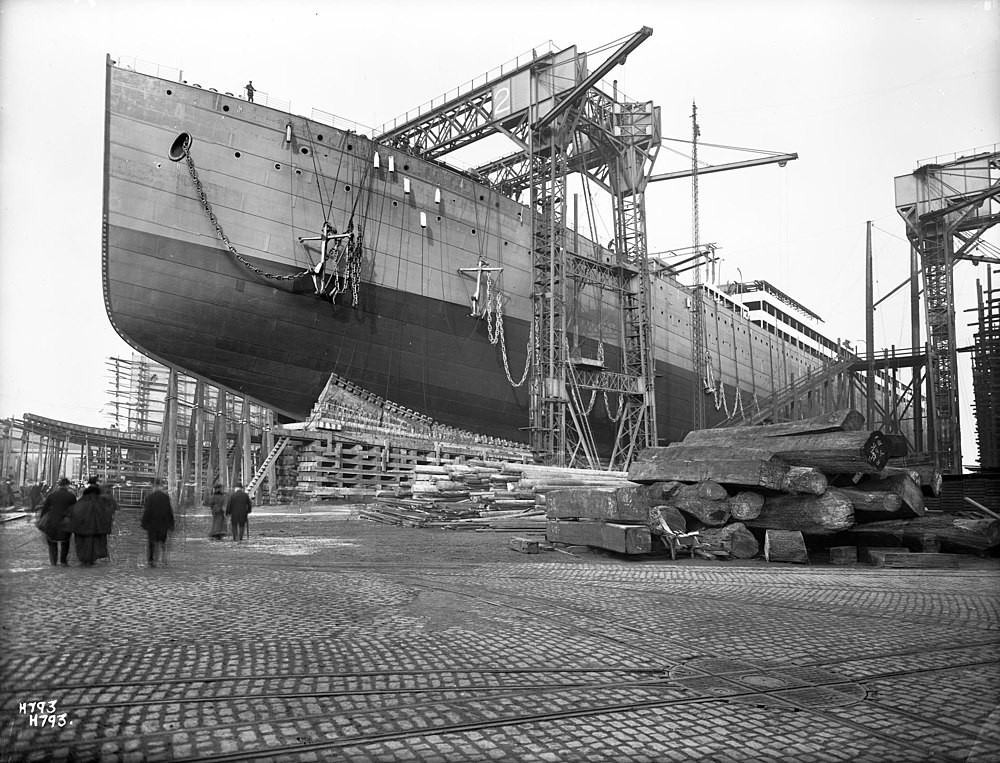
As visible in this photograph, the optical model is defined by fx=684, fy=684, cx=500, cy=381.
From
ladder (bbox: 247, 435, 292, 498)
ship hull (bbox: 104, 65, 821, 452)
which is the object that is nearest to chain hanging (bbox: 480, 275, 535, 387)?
ship hull (bbox: 104, 65, 821, 452)

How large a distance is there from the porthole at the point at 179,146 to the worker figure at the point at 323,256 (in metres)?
3.62

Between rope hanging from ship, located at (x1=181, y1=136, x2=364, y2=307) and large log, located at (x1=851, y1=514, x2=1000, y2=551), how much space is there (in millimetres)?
14972

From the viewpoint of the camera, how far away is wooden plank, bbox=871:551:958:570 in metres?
8.05

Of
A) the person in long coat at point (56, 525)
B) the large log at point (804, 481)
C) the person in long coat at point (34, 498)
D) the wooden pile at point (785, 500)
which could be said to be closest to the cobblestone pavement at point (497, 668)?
the person in long coat at point (56, 525)

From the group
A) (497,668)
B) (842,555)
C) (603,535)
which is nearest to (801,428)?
(842,555)

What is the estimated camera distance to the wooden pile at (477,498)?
13.3m

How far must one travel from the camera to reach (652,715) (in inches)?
115

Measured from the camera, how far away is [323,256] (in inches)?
751

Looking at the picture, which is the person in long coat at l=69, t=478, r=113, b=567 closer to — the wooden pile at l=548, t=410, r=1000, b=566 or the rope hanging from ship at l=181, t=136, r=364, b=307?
the wooden pile at l=548, t=410, r=1000, b=566

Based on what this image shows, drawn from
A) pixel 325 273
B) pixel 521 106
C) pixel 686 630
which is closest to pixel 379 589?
pixel 686 630

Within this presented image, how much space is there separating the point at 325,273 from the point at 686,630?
16.8 meters

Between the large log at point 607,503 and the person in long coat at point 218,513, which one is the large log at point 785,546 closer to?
the large log at point 607,503

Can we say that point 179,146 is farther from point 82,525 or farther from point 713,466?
point 713,466

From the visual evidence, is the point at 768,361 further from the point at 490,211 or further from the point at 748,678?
the point at 748,678
